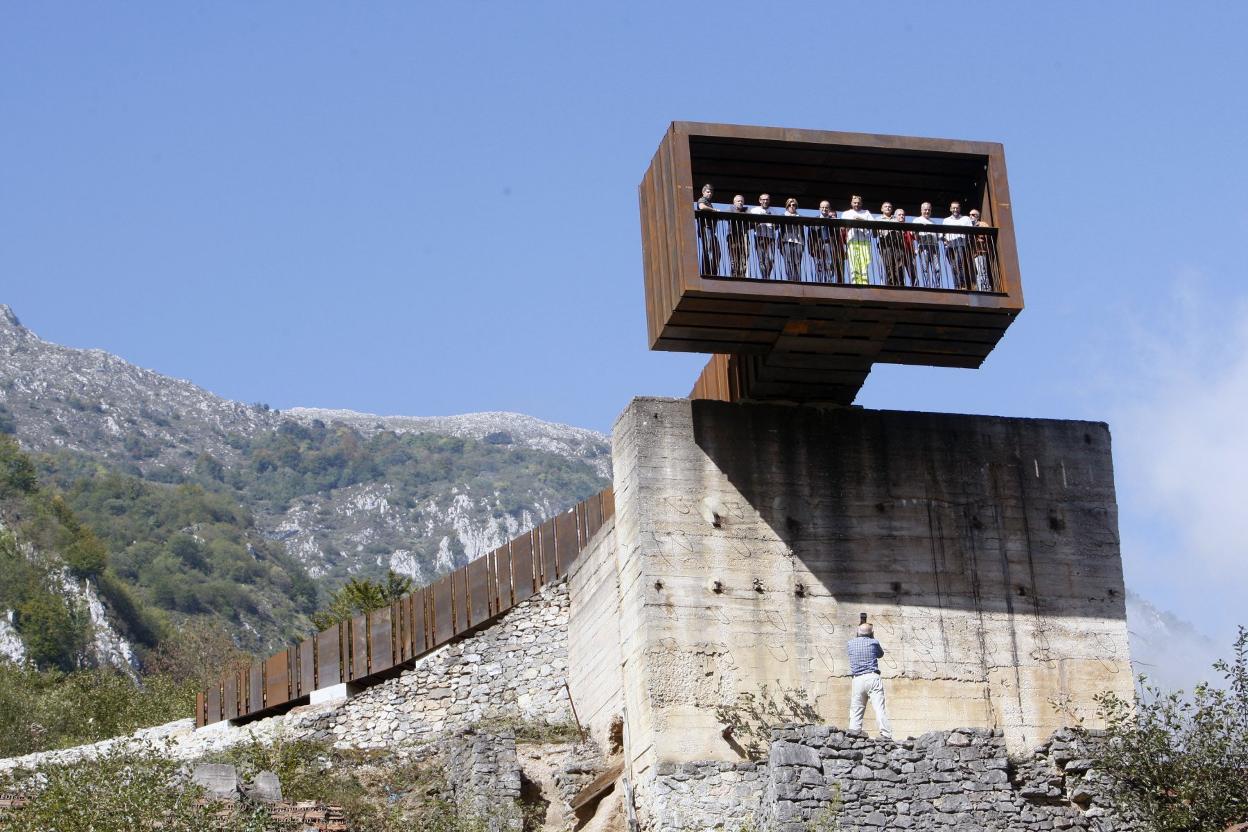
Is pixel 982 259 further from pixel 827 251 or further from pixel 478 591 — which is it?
pixel 478 591

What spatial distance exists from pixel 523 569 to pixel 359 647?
3372 mm

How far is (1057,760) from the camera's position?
24.0 metres

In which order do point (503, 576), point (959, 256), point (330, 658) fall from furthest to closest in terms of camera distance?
point (330, 658) → point (503, 576) → point (959, 256)

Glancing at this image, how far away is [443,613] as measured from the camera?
3378 centimetres

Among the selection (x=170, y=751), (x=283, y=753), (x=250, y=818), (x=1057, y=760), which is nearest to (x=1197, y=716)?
(x=1057, y=760)

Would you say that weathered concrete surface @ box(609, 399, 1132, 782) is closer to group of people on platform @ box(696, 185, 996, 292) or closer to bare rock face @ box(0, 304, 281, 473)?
group of people on platform @ box(696, 185, 996, 292)

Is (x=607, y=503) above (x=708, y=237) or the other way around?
the other way around

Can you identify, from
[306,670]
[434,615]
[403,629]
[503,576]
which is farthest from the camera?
[306,670]

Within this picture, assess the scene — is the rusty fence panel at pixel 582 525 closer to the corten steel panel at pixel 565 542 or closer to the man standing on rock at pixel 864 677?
the corten steel panel at pixel 565 542

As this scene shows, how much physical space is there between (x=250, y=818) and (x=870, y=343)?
9.67m

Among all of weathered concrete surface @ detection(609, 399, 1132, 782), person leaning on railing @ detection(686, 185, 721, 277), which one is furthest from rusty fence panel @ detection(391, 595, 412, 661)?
person leaning on railing @ detection(686, 185, 721, 277)

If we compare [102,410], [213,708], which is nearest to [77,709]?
[213,708]

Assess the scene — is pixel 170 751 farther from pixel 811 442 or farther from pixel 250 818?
pixel 811 442

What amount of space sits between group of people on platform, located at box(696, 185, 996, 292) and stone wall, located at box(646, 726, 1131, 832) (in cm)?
571
